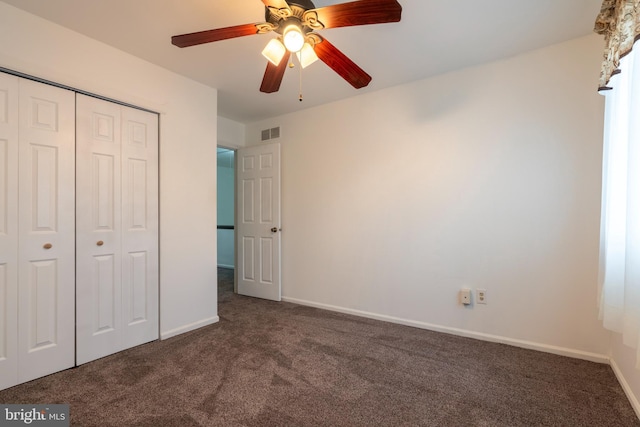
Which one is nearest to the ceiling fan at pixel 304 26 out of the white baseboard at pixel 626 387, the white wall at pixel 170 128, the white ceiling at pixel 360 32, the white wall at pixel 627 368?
the white ceiling at pixel 360 32

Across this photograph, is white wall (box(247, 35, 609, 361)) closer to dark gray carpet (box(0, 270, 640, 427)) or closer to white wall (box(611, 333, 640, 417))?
white wall (box(611, 333, 640, 417))

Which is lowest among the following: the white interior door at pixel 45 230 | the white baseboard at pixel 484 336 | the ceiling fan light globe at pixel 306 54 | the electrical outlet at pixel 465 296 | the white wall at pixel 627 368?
the white baseboard at pixel 484 336

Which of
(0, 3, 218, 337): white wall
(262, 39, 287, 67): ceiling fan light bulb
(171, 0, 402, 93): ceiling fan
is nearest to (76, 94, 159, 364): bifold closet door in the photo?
(0, 3, 218, 337): white wall

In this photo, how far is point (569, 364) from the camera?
7.43 feet

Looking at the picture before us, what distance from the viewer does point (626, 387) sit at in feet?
6.25

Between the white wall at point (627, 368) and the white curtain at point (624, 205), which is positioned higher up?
the white curtain at point (624, 205)

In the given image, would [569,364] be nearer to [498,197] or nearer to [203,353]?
[498,197]

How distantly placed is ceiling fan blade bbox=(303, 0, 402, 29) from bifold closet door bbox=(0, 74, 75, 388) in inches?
76.5

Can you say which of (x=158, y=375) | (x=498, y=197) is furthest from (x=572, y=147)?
(x=158, y=375)

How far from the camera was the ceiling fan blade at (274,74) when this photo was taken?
6.17 feet

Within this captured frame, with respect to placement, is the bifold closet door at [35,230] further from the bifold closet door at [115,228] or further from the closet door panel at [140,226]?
the closet door panel at [140,226]

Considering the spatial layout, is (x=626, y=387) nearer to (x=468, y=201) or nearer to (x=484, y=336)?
(x=484, y=336)

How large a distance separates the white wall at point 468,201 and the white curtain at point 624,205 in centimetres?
56

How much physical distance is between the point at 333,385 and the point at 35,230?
2.27 m
